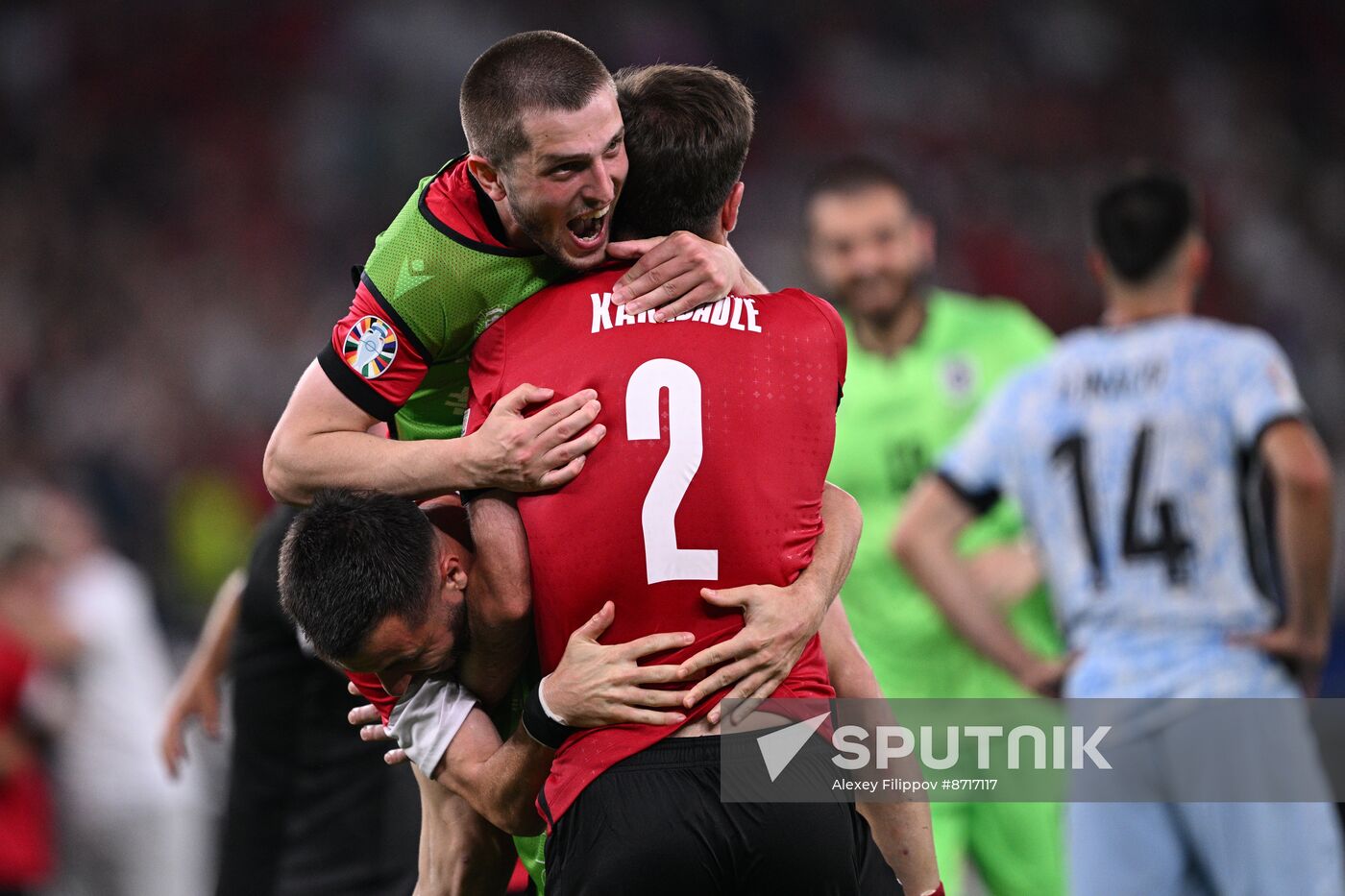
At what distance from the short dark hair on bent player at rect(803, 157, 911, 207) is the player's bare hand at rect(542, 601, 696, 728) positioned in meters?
4.18

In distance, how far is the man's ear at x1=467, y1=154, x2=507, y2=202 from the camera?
3.11 metres

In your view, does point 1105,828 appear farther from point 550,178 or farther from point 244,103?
point 244,103

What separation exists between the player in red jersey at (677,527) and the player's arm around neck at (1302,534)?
2713 mm

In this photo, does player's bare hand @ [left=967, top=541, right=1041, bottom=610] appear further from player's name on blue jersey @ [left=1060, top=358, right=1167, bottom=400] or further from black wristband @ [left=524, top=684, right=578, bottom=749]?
black wristband @ [left=524, top=684, right=578, bottom=749]

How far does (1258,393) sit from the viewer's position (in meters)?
5.28

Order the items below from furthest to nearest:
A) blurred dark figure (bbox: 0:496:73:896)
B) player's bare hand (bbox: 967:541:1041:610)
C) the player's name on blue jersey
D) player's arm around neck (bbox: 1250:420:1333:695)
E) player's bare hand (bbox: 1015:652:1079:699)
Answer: blurred dark figure (bbox: 0:496:73:896) < player's bare hand (bbox: 967:541:1041:610) < player's bare hand (bbox: 1015:652:1079:699) < the player's name on blue jersey < player's arm around neck (bbox: 1250:420:1333:695)

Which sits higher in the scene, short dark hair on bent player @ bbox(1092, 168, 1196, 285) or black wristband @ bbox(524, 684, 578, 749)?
short dark hair on bent player @ bbox(1092, 168, 1196, 285)

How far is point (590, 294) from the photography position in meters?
3.10

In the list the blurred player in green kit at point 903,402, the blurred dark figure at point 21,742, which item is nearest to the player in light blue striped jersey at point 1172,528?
the blurred player in green kit at point 903,402

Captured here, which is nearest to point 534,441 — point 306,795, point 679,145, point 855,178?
point 679,145

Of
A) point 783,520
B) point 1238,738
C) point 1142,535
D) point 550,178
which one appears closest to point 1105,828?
point 1238,738

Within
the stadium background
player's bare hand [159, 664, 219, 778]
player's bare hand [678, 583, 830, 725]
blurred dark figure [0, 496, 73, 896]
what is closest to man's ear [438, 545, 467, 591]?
player's bare hand [678, 583, 830, 725]

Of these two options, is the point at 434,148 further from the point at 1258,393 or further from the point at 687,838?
the point at 687,838

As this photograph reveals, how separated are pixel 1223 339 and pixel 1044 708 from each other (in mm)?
1666
